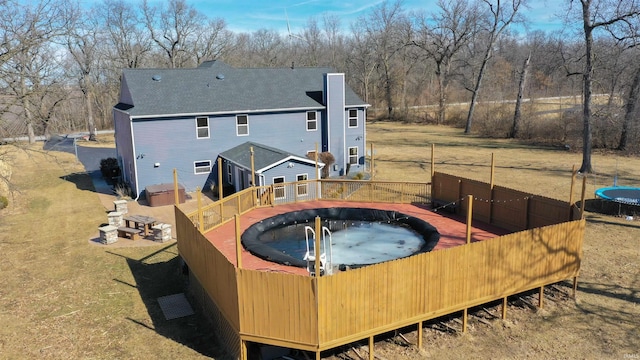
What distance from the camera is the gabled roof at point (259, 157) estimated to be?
22500mm

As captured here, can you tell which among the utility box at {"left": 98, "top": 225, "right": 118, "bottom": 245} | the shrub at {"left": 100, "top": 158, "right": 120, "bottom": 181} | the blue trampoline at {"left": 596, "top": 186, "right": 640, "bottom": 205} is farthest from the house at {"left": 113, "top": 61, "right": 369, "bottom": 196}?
the blue trampoline at {"left": 596, "top": 186, "right": 640, "bottom": 205}

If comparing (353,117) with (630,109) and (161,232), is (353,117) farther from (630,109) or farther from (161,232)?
(630,109)

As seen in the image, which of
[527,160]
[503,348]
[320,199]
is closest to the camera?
[503,348]

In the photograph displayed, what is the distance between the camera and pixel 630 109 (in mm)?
33062

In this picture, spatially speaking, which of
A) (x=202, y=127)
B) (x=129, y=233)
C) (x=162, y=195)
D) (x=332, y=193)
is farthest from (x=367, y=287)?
(x=202, y=127)

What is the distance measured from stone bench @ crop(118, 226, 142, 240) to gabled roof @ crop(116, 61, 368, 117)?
762 centimetres

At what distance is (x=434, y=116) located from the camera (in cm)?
5941

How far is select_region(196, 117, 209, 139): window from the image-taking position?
82.8 ft

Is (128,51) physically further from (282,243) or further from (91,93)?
(282,243)

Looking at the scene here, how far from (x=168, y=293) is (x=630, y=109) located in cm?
3418

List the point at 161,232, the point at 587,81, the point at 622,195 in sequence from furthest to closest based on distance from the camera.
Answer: the point at 587,81 → the point at 622,195 → the point at 161,232

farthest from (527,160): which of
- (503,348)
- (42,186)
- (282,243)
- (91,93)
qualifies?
(91,93)

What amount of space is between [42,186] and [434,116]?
45480mm

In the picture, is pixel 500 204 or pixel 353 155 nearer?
pixel 500 204
